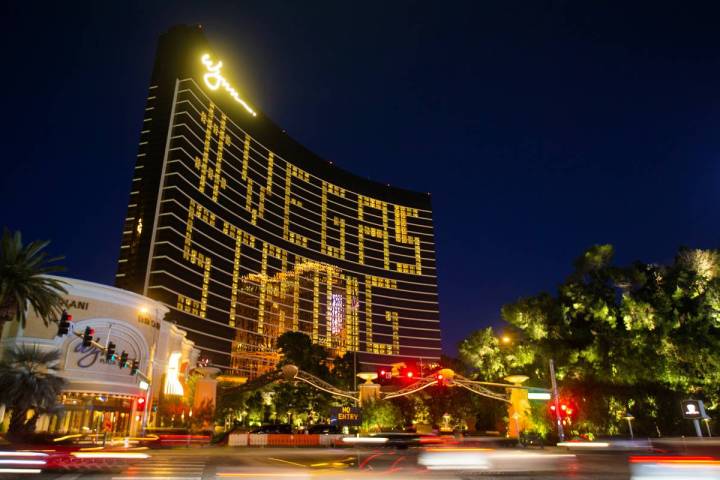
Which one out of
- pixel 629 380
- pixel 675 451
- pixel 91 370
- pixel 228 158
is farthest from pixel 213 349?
pixel 675 451

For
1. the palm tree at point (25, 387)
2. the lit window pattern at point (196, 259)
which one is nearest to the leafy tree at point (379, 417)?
the palm tree at point (25, 387)

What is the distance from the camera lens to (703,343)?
3875 centimetres

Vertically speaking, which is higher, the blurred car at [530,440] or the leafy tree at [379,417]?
the leafy tree at [379,417]

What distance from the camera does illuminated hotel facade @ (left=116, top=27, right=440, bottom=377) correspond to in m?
102

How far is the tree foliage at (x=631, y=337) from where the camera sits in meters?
39.7

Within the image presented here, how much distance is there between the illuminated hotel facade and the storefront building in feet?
149

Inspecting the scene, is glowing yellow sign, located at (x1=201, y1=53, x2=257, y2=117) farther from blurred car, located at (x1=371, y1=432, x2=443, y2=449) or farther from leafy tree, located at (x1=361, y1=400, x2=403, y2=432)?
blurred car, located at (x1=371, y1=432, x2=443, y2=449)

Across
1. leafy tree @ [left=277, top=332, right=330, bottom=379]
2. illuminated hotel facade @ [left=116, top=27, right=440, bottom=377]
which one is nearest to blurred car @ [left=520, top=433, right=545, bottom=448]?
leafy tree @ [left=277, top=332, right=330, bottom=379]

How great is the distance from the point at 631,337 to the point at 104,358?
4550 cm

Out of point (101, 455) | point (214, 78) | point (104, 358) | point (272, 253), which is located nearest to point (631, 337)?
point (101, 455)

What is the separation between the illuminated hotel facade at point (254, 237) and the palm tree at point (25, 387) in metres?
56.4

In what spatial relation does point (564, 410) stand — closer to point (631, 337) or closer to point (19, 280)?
point (631, 337)

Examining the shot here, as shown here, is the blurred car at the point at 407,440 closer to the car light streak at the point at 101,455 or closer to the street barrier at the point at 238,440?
the street barrier at the point at 238,440

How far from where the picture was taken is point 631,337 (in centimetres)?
4100
